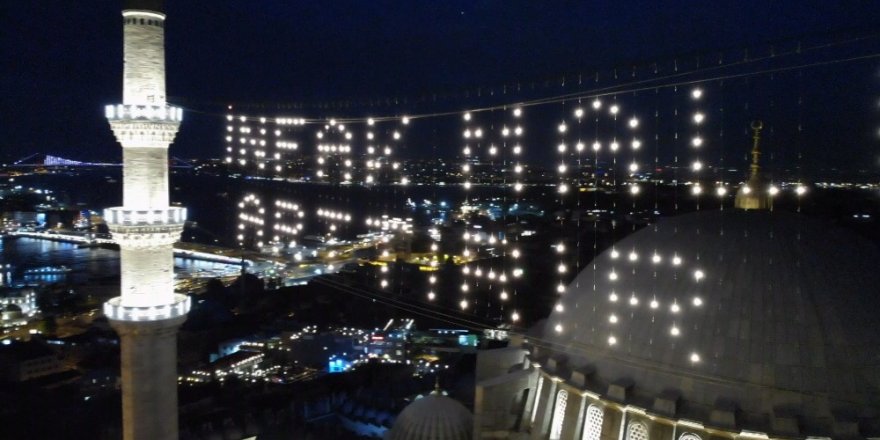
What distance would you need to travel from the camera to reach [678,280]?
12086 millimetres

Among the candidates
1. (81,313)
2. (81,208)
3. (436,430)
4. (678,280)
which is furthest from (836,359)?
(81,208)

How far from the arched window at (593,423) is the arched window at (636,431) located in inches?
25.2

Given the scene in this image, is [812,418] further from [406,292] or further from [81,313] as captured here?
[81,313]

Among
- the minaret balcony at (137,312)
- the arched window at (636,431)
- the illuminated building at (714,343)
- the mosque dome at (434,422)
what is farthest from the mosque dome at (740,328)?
the minaret balcony at (137,312)

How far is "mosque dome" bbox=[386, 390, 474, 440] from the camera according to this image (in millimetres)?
15141

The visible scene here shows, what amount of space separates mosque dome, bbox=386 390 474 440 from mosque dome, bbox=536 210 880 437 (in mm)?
3388

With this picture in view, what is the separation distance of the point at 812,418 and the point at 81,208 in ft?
386

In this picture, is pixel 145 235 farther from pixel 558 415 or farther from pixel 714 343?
pixel 714 343

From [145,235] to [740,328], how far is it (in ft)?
36.0

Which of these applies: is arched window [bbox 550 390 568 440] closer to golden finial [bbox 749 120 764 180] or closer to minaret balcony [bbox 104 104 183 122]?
golden finial [bbox 749 120 764 180]

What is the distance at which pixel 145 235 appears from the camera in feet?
36.7

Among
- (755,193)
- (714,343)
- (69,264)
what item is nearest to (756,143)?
(755,193)

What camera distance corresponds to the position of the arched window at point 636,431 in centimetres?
1100

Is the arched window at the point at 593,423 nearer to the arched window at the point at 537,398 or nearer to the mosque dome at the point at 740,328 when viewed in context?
the mosque dome at the point at 740,328
